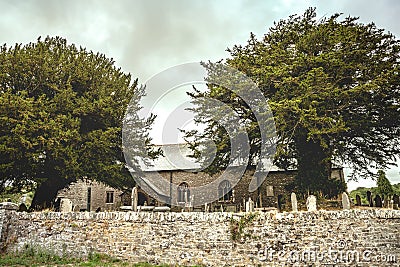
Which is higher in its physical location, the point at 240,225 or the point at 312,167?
the point at 312,167

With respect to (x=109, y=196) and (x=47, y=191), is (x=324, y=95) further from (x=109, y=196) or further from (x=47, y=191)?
(x=109, y=196)

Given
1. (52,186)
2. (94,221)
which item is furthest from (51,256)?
(52,186)

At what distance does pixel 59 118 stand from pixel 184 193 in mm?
14233

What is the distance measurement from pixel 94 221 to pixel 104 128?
7.91 meters

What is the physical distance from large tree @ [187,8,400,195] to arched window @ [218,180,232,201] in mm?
8867

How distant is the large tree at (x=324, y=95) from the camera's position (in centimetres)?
1506

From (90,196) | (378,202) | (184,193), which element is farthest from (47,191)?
(378,202)

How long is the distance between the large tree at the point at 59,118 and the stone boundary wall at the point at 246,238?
5820 mm

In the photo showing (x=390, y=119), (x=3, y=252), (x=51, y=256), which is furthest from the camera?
(x=390, y=119)

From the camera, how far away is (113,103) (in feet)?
58.2

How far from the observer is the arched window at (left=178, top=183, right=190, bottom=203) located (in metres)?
27.4

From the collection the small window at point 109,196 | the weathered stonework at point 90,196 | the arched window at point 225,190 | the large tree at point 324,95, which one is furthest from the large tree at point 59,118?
the small window at point 109,196

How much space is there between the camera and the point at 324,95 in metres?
14.9

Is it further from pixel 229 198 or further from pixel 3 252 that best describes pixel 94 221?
pixel 229 198
